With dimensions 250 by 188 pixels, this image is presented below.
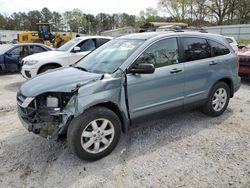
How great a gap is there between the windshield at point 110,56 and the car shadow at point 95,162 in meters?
1.24

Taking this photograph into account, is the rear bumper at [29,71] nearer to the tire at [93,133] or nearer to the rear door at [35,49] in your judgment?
the rear door at [35,49]

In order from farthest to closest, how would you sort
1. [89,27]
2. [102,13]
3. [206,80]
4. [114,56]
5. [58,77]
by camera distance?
[102,13] < [89,27] < [206,80] < [114,56] < [58,77]

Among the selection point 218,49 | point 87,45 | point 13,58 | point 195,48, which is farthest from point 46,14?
point 195,48

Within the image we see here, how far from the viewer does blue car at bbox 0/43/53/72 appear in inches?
417

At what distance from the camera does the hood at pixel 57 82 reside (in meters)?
3.36

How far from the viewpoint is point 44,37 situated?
22.4 meters

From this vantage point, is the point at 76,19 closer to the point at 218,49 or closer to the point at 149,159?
the point at 218,49

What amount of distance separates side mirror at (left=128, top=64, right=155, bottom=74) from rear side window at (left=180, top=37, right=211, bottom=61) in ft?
3.35

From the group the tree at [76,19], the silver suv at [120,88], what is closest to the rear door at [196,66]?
the silver suv at [120,88]

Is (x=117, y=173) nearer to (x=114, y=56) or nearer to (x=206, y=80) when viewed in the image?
(x=114, y=56)

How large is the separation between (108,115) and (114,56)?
1122mm

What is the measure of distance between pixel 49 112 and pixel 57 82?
1.45 ft

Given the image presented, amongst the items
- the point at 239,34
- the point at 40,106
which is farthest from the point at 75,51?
the point at 239,34

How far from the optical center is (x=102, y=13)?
84.9 m
